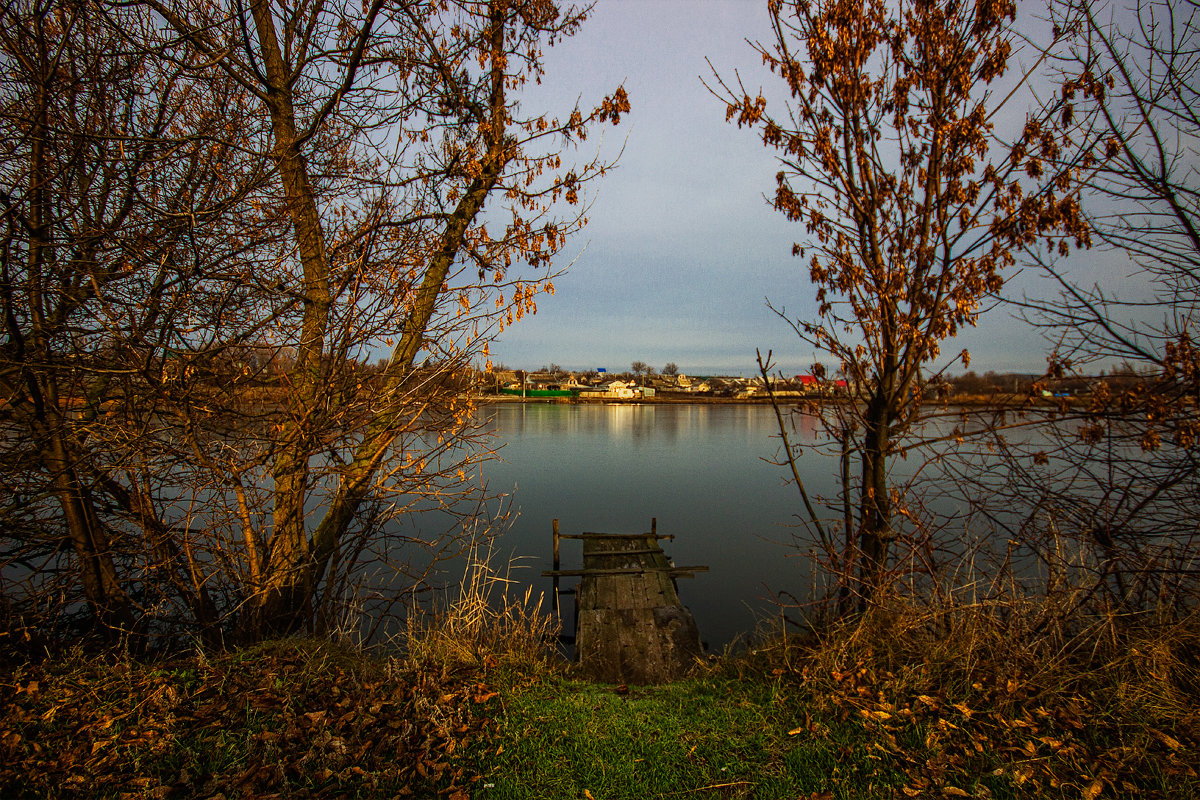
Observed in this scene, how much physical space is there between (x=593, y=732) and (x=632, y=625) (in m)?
5.67

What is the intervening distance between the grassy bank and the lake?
129cm

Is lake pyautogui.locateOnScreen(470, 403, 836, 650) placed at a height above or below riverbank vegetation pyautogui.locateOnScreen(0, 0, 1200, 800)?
below

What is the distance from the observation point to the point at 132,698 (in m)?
3.25

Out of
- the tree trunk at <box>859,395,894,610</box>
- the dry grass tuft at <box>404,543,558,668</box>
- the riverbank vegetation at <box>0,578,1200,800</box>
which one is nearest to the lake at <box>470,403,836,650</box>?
the tree trunk at <box>859,395,894,610</box>

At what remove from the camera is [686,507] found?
2203 cm

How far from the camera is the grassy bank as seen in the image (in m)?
2.72

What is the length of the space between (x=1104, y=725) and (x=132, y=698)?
18.7 ft

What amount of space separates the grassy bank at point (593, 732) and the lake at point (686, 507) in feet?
4.22

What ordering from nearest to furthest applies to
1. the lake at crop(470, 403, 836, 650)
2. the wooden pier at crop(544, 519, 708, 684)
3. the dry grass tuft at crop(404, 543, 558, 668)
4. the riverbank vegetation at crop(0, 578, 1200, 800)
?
the riverbank vegetation at crop(0, 578, 1200, 800)
the dry grass tuft at crop(404, 543, 558, 668)
the wooden pier at crop(544, 519, 708, 684)
the lake at crop(470, 403, 836, 650)

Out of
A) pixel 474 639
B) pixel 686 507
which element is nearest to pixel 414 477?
pixel 474 639

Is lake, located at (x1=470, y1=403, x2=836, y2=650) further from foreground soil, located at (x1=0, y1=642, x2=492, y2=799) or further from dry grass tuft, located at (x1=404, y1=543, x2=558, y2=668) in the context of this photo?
foreground soil, located at (x1=0, y1=642, x2=492, y2=799)

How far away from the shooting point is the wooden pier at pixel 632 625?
Answer: 25.1 feet

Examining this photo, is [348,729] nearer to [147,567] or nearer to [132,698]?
[132,698]

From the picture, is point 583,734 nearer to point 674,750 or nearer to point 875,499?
point 674,750
